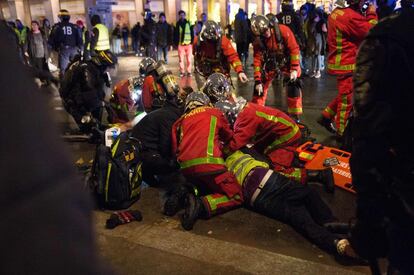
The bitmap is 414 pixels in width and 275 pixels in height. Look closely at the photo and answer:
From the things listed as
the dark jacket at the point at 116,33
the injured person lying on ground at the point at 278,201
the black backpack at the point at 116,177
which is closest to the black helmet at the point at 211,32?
the black backpack at the point at 116,177

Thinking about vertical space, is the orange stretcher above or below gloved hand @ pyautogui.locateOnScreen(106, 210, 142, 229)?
above

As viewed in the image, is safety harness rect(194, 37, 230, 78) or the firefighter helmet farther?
safety harness rect(194, 37, 230, 78)

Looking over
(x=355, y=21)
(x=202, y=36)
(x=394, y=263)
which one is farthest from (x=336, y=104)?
(x=394, y=263)

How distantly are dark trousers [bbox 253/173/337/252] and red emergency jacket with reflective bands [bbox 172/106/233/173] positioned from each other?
48 centimetres

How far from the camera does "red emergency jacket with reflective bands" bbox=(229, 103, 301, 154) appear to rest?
456 cm

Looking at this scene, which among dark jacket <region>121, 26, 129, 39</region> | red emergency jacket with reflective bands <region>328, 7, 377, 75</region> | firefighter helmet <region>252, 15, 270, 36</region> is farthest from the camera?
dark jacket <region>121, 26, 129, 39</region>

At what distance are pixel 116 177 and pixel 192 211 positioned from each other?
892mm

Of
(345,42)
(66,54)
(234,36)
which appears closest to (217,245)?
(345,42)

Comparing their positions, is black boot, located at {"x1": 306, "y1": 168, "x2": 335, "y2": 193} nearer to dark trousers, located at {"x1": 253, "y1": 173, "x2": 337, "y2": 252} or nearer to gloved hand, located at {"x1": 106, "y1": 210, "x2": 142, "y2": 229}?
dark trousers, located at {"x1": 253, "y1": 173, "x2": 337, "y2": 252}

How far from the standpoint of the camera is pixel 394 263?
5.76 ft

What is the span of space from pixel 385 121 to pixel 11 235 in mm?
1428

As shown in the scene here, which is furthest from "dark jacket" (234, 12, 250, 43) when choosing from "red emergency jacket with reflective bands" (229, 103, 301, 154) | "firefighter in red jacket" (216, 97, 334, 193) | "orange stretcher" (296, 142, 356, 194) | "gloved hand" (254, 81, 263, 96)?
"red emergency jacket with reflective bands" (229, 103, 301, 154)

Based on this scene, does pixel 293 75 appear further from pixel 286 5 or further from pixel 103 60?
pixel 286 5

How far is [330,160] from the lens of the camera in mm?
4746
